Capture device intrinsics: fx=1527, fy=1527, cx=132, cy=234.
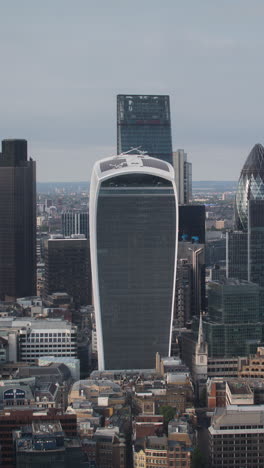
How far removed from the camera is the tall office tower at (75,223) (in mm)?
176200

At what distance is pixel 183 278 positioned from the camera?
118m

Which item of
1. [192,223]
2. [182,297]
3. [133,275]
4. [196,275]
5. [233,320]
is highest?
[192,223]

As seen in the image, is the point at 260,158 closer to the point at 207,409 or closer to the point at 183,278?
the point at 183,278

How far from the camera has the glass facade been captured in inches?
3826

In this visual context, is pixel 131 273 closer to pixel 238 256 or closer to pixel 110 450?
pixel 110 450

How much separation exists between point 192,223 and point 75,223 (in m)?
35.8

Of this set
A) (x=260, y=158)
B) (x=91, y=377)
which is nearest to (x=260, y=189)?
(x=260, y=158)

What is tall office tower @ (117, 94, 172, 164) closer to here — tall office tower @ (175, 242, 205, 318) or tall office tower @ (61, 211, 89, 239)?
tall office tower @ (61, 211, 89, 239)

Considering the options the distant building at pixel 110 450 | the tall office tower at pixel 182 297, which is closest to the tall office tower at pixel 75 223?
the tall office tower at pixel 182 297

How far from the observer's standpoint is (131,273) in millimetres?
97250

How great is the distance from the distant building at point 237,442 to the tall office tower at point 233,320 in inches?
1040

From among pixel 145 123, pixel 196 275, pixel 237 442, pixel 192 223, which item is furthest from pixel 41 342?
pixel 145 123

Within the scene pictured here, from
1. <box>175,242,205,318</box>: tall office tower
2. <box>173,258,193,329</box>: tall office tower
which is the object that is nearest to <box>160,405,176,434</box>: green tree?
<box>173,258,193,329</box>: tall office tower

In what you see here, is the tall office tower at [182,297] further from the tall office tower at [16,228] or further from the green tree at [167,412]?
the green tree at [167,412]
